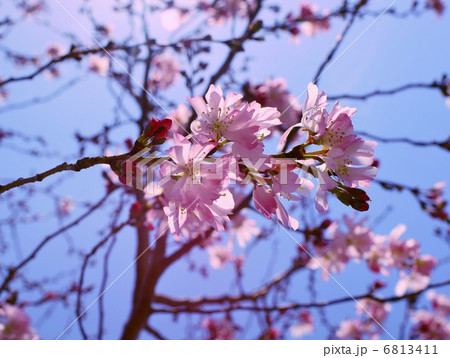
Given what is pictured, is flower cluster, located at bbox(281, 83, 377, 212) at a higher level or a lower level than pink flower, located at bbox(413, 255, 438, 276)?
lower

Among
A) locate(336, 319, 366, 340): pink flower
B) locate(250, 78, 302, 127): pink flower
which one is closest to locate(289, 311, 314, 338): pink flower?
locate(336, 319, 366, 340): pink flower

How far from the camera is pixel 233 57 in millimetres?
2492

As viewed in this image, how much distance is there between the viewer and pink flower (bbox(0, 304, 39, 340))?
203 centimetres

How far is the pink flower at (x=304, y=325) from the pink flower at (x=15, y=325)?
2874 mm

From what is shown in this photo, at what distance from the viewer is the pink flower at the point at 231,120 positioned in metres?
0.78

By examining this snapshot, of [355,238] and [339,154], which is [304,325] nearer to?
[355,238]

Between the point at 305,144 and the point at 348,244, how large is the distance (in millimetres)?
2052

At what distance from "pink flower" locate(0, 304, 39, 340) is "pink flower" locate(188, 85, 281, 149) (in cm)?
188

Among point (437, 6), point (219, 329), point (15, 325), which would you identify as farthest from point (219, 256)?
point (437, 6)

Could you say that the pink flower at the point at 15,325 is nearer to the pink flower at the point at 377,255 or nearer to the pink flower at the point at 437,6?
the pink flower at the point at 377,255

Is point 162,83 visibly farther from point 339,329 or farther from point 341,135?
point 341,135

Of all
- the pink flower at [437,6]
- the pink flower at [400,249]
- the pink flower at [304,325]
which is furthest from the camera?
the pink flower at [304,325]

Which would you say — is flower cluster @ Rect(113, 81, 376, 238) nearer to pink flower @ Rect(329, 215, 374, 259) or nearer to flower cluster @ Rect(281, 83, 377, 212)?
flower cluster @ Rect(281, 83, 377, 212)

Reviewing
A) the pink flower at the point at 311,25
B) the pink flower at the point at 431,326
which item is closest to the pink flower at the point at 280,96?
the pink flower at the point at 311,25
